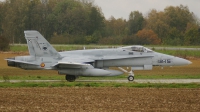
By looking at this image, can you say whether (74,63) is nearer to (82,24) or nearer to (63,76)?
(63,76)

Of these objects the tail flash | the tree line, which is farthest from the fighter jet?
the tree line

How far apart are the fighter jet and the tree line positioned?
3917 centimetres

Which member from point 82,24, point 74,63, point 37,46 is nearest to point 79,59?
point 74,63

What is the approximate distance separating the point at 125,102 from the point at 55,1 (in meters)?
79.5

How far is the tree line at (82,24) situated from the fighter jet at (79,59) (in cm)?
3917

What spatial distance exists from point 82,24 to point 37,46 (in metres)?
47.6

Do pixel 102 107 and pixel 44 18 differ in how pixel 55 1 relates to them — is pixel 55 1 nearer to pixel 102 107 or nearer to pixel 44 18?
pixel 44 18

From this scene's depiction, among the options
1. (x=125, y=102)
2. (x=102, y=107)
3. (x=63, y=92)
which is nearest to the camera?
(x=102, y=107)

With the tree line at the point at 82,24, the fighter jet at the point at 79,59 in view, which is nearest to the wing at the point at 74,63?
the fighter jet at the point at 79,59

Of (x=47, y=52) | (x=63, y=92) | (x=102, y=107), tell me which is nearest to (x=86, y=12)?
(x=47, y=52)

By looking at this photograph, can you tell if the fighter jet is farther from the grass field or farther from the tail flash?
the grass field

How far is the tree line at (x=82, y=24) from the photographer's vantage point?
7431 cm

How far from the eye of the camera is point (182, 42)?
2923 inches

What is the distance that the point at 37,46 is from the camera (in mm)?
30438
